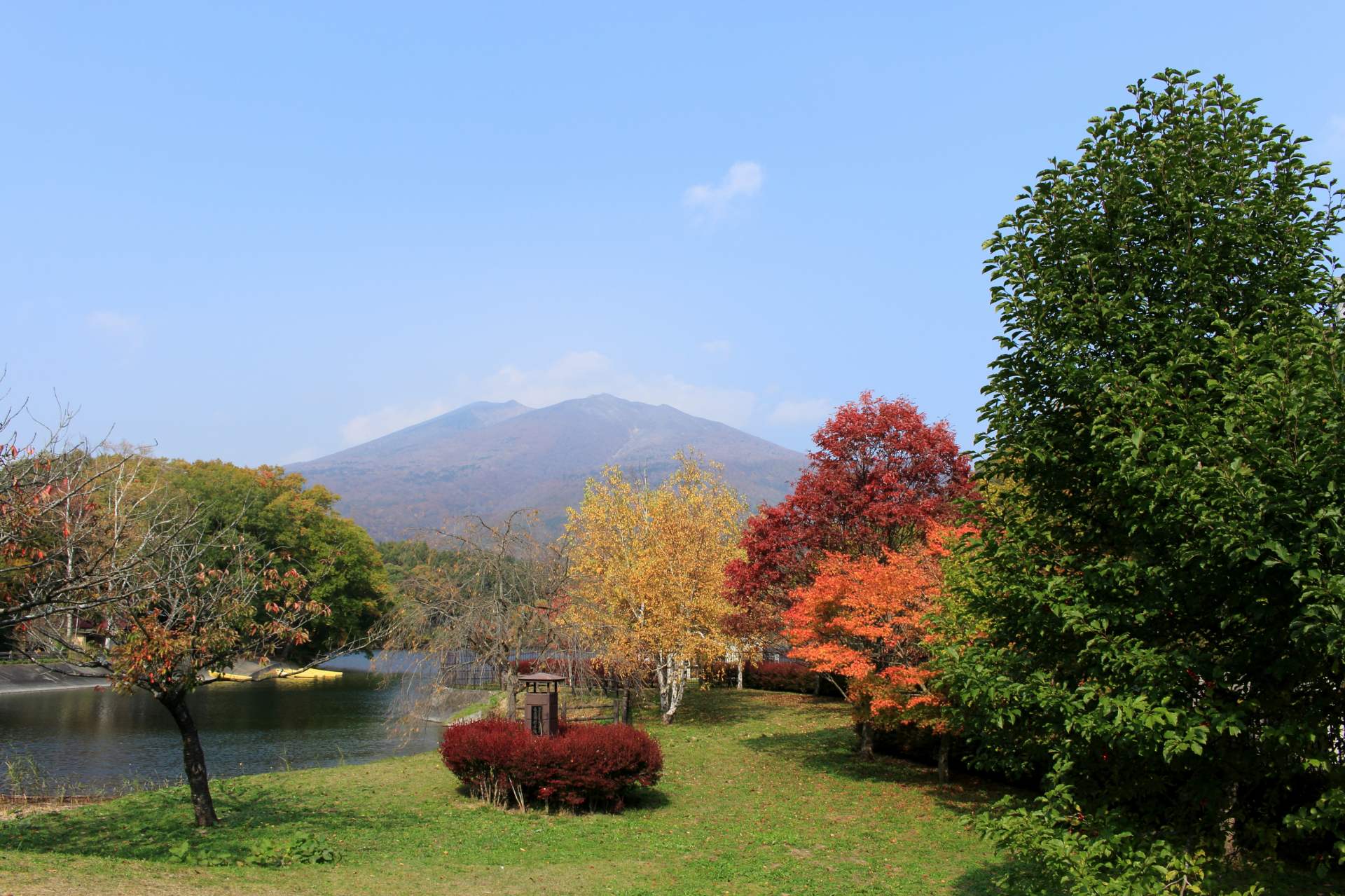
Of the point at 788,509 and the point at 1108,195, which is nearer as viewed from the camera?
the point at 1108,195

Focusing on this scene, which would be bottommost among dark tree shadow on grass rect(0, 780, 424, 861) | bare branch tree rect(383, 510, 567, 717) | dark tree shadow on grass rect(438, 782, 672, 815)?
dark tree shadow on grass rect(438, 782, 672, 815)

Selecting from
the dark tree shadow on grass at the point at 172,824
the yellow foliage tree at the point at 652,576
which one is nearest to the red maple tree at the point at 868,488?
the yellow foliage tree at the point at 652,576

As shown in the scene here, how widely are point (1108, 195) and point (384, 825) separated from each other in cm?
1237

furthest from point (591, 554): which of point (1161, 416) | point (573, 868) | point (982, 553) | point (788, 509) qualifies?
point (1161, 416)

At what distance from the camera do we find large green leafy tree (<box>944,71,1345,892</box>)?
568cm

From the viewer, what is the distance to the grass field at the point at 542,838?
379 inches

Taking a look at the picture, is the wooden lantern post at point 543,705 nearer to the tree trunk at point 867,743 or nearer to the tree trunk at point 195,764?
the tree trunk at point 195,764

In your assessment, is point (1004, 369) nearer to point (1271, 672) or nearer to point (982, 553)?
point (982, 553)

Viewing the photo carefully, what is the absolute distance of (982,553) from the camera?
8180mm

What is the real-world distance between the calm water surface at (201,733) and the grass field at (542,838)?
16.7 feet

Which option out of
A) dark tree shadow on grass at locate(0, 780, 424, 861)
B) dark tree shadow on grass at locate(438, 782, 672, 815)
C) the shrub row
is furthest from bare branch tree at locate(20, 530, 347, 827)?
the shrub row

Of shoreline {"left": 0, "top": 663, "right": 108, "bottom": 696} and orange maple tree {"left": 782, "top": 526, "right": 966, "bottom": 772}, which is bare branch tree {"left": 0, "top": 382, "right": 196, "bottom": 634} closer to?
orange maple tree {"left": 782, "top": 526, "right": 966, "bottom": 772}


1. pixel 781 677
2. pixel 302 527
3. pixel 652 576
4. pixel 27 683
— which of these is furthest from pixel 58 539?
pixel 302 527

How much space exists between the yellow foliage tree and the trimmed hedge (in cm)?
600
